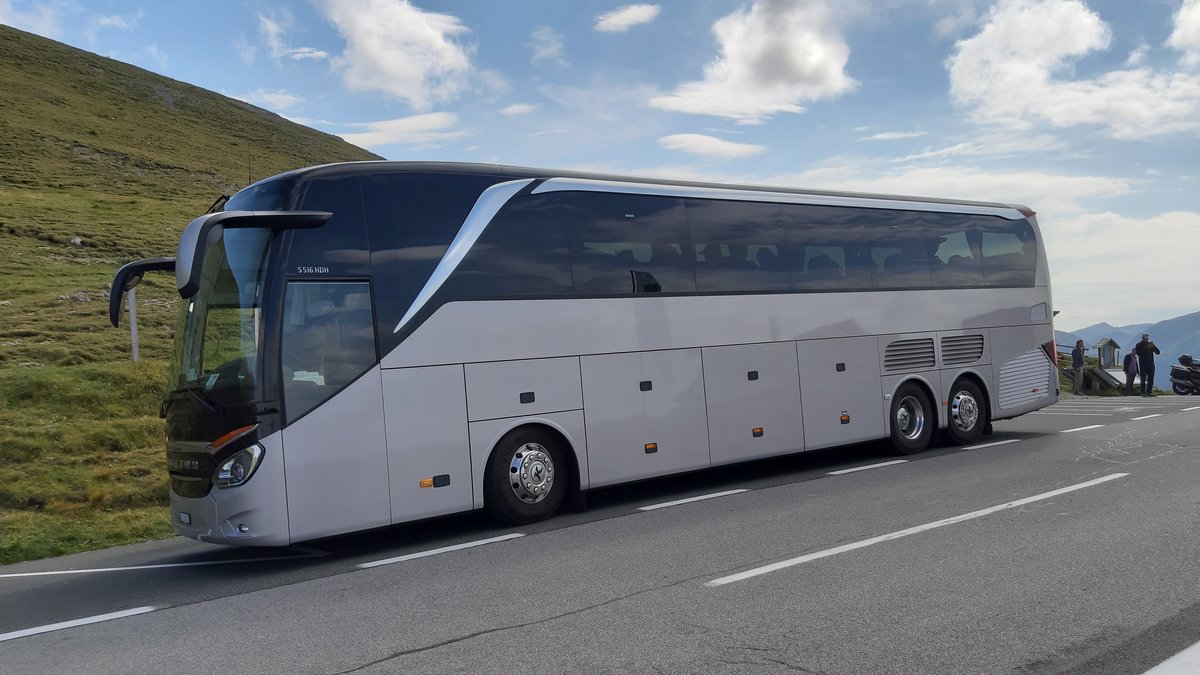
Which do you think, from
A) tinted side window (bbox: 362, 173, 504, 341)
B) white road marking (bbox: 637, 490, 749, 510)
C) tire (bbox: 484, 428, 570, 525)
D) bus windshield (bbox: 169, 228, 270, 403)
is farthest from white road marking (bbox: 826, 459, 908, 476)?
bus windshield (bbox: 169, 228, 270, 403)

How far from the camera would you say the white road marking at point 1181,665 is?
459 centimetres

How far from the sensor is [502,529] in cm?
977

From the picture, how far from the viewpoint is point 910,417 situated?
47.3 feet

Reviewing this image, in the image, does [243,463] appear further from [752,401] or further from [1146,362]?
[1146,362]

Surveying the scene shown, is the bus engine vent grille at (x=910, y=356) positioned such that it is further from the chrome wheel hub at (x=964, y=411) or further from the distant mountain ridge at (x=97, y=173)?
the distant mountain ridge at (x=97, y=173)

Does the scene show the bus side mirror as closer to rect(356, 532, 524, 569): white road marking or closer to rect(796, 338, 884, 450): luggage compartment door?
rect(356, 532, 524, 569): white road marking

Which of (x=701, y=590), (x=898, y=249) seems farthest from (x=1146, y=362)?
(x=701, y=590)

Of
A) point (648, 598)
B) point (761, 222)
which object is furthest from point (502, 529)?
point (761, 222)

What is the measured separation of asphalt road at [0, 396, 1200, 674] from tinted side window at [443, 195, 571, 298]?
241 cm

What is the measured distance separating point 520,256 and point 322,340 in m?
2.29

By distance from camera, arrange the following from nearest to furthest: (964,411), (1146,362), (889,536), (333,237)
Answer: (889,536) → (333,237) → (964,411) → (1146,362)

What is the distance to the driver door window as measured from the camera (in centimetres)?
837

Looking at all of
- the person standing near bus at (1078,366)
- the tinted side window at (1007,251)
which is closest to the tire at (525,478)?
the tinted side window at (1007,251)

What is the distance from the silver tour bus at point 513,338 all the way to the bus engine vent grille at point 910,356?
1.8 inches
